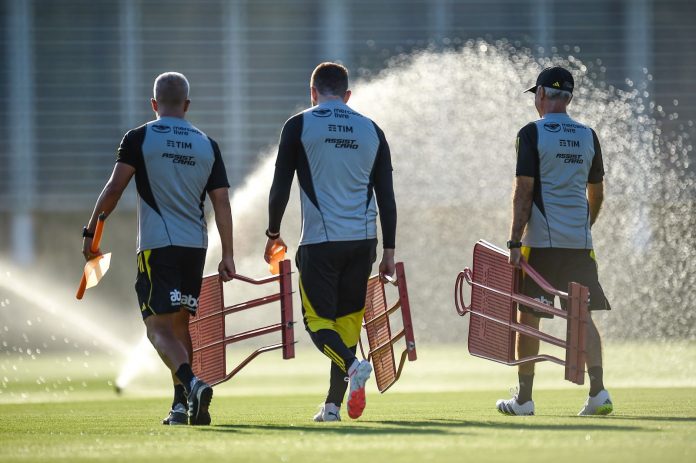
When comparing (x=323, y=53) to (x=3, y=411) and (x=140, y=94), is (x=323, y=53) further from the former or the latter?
(x=3, y=411)

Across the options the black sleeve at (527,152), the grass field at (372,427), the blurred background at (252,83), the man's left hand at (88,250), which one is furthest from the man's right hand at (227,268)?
the blurred background at (252,83)

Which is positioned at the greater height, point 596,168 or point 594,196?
point 596,168

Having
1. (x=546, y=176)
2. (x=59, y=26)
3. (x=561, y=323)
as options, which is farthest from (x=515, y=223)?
(x=59, y=26)

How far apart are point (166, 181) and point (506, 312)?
2159 mm

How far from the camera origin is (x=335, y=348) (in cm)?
734

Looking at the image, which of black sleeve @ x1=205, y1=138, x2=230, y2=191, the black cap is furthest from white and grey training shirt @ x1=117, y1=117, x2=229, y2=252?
the black cap

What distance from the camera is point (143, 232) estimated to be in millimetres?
7594

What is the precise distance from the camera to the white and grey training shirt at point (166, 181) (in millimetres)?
7570

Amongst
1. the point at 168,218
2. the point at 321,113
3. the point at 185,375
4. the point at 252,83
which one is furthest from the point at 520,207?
the point at 252,83

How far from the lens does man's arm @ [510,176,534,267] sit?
312 inches

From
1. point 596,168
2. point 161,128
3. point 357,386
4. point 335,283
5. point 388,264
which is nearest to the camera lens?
point 357,386

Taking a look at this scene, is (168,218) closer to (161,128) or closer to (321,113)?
(161,128)

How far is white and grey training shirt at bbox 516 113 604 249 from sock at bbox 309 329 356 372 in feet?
4.61

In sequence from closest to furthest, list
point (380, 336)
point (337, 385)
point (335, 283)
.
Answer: point (337, 385) < point (335, 283) < point (380, 336)
